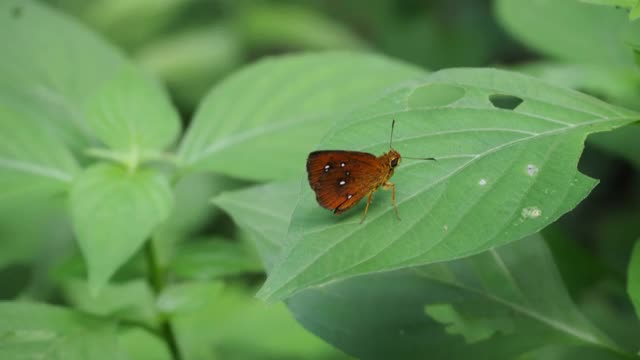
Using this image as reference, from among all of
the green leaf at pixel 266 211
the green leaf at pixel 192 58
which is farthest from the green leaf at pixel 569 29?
the green leaf at pixel 192 58

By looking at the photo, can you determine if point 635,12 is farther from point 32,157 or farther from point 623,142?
point 32,157

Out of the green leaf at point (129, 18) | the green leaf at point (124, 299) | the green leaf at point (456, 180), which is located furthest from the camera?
the green leaf at point (129, 18)

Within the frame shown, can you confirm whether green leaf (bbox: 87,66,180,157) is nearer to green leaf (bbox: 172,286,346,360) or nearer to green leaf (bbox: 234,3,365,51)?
green leaf (bbox: 172,286,346,360)

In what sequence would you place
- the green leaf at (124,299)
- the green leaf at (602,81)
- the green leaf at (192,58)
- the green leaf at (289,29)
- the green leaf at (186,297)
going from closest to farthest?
the green leaf at (186,297) < the green leaf at (124,299) < the green leaf at (602,81) < the green leaf at (192,58) < the green leaf at (289,29)

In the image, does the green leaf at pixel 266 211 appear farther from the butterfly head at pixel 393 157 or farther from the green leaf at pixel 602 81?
the green leaf at pixel 602 81

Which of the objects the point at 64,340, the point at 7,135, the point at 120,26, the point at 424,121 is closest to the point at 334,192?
the point at 424,121

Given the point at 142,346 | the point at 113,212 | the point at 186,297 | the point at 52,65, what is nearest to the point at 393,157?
the point at 113,212
